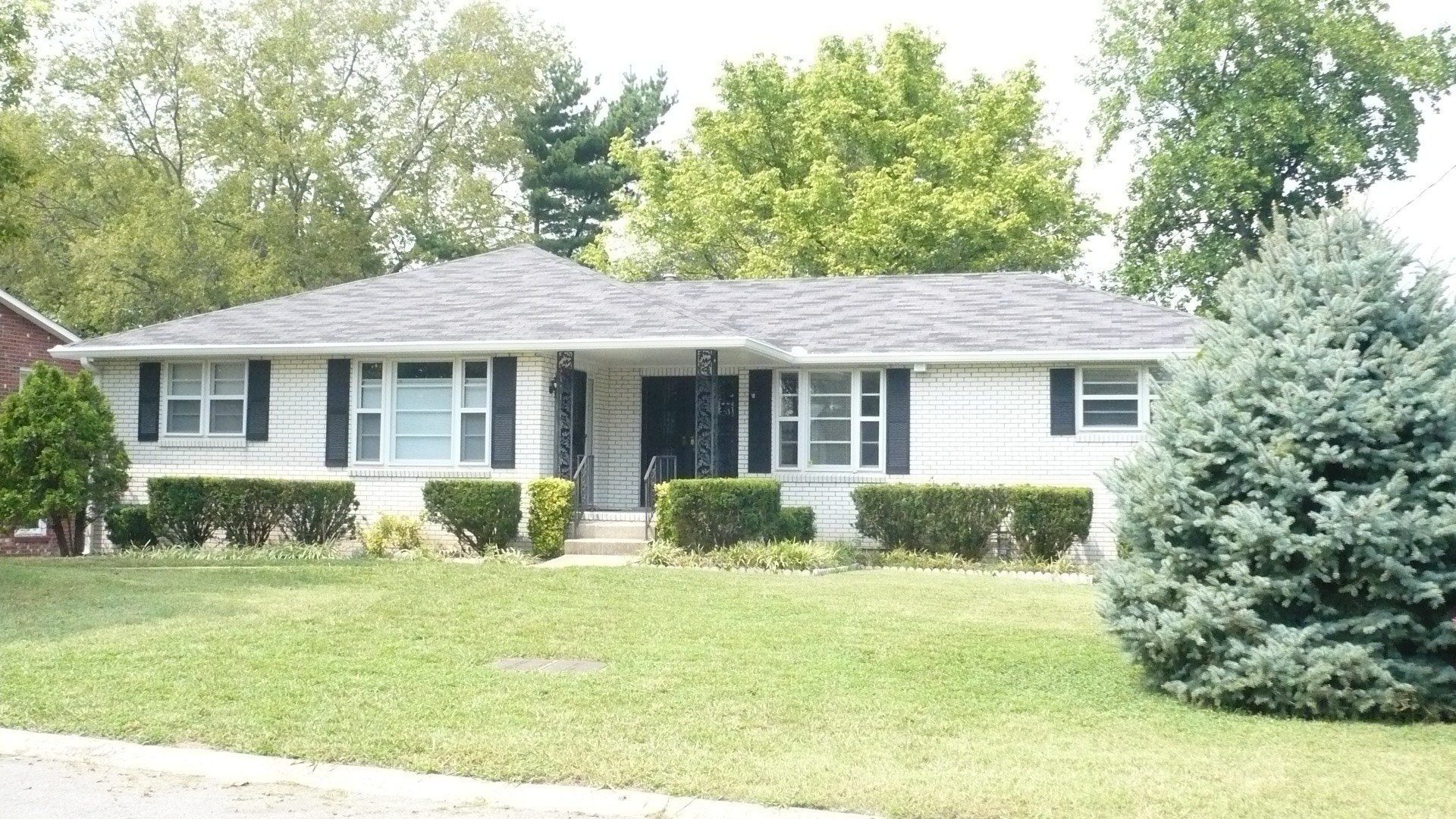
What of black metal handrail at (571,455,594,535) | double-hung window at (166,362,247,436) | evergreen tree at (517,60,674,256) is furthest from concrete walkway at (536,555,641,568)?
evergreen tree at (517,60,674,256)

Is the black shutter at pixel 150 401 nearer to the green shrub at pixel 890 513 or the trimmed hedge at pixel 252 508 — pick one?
the trimmed hedge at pixel 252 508

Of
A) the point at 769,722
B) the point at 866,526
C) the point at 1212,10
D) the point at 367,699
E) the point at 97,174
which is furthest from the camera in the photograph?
the point at 97,174

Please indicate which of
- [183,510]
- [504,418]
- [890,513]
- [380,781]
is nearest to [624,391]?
[504,418]

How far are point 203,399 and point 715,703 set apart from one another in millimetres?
14907

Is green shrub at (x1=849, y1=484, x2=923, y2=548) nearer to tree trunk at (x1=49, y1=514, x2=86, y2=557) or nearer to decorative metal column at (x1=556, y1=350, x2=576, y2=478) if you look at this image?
decorative metal column at (x1=556, y1=350, x2=576, y2=478)

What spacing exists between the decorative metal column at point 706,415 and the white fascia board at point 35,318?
1191 cm

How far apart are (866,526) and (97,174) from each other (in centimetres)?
2894

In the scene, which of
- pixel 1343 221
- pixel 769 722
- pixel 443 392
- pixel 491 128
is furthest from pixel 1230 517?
pixel 491 128

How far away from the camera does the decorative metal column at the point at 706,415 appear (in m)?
18.0

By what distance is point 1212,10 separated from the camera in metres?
31.1

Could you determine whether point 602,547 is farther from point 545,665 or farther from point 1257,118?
point 1257,118

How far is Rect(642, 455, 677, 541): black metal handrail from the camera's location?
17938 mm

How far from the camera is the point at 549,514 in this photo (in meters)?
17.3

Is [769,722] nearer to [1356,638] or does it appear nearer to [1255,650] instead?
[1255,650]
